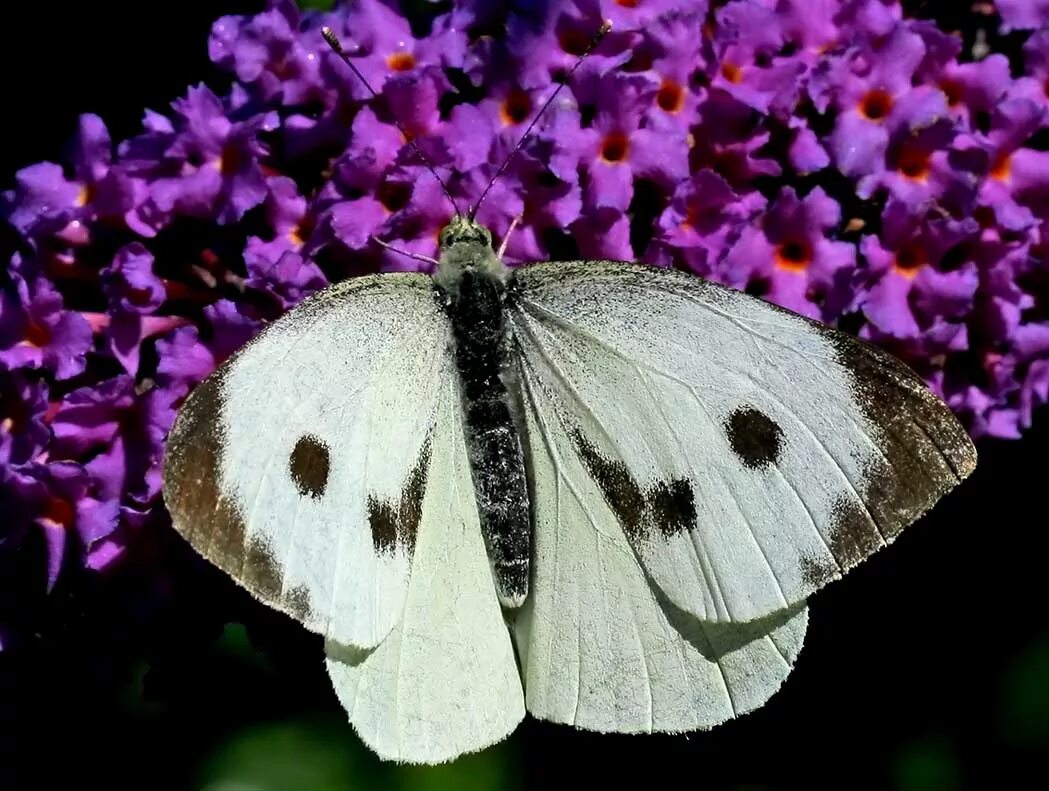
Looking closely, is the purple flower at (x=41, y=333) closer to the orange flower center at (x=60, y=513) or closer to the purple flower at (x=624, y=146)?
the orange flower center at (x=60, y=513)

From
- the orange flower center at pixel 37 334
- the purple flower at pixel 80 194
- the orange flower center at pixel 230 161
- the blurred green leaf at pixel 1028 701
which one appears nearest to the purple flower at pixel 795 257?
the orange flower center at pixel 230 161

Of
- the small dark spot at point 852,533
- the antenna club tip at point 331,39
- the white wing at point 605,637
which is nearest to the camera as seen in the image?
the small dark spot at point 852,533

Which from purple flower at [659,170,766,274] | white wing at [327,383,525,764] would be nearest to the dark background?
white wing at [327,383,525,764]

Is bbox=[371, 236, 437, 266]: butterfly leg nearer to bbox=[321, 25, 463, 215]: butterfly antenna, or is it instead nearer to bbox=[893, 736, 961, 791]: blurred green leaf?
bbox=[321, 25, 463, 215]: butterfly antenna

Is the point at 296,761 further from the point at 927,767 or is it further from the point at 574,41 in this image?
the point at 574,41

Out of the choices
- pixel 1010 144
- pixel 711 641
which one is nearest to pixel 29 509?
pixel 711 641

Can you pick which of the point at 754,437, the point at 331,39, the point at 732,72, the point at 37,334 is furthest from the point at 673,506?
the point at 37,334
